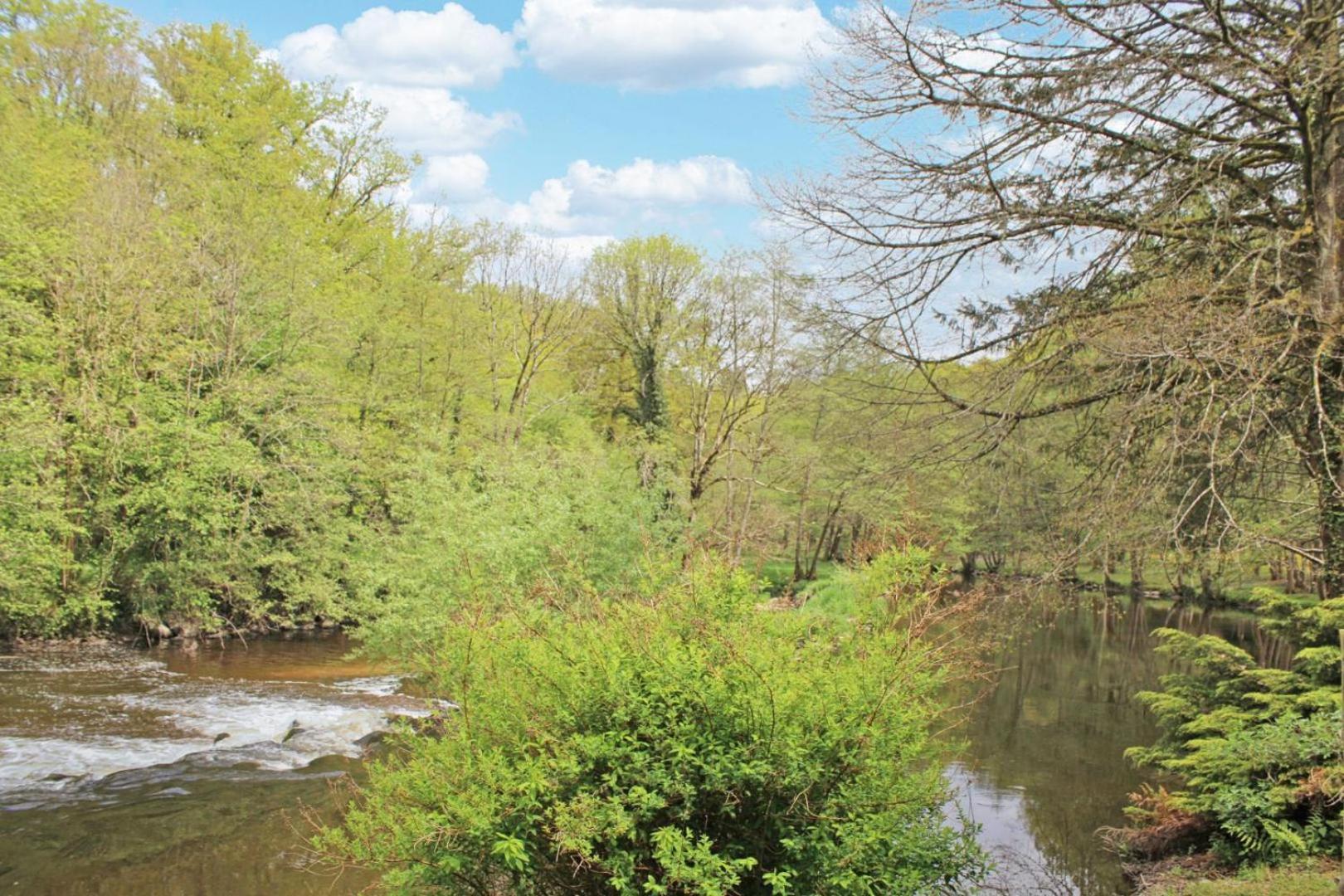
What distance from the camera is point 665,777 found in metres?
3.99

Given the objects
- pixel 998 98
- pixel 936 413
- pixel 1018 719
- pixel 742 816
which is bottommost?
pixel 1018 719

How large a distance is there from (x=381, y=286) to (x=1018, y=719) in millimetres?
19183

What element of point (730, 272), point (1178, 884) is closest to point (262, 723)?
point (1178, 884)

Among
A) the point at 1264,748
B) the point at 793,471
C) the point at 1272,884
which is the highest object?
the point at 793,471

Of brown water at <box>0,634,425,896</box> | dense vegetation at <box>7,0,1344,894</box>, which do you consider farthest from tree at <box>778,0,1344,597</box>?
brown water at <box>0,634,425,896</box>

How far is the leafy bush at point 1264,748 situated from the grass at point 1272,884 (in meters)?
0.26

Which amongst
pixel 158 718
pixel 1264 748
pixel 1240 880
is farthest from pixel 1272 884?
pixel 158 718

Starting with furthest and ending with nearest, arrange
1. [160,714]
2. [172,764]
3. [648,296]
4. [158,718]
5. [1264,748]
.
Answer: [648,296] < [160,714] < [158,718] < [172,764] < [1264,748]

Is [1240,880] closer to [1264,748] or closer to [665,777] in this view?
[1264,748]

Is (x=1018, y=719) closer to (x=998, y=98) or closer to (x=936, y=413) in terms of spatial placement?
(x=936, y=413)

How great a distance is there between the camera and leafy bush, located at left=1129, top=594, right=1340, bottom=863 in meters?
6.58

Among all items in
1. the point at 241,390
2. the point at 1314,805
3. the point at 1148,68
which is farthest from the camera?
the point at 241,390

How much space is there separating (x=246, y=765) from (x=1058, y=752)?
10844mm

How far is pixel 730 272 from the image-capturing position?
28.0m
